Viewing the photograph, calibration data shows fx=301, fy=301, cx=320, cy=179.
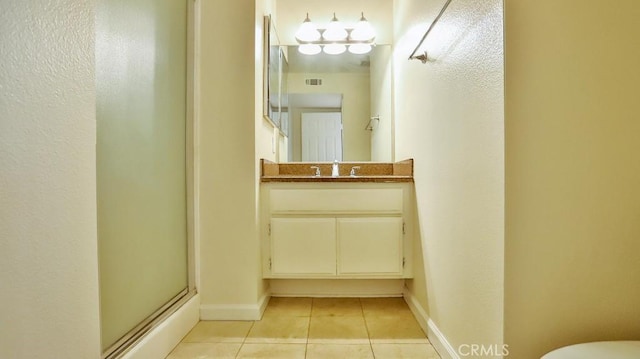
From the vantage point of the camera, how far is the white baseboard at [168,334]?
1180 mm

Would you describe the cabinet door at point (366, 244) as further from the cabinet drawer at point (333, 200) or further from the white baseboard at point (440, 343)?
the white baseboard at point (440, 343)

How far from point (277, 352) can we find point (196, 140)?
116 cm

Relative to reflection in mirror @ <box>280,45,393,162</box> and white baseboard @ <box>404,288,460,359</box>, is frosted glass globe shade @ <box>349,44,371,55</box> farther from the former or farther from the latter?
white baseboard @ <box>404,288,460,359</box>

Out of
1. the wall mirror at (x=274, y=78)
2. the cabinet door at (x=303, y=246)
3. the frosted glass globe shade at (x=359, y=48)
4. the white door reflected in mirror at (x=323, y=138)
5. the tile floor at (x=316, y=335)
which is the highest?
the frosted glass globe shade at (x=359, y=48)

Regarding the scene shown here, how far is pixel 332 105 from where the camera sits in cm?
247

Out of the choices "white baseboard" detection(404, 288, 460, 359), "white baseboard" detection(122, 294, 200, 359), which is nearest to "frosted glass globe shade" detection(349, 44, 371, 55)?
"white baseboard" detection(404, 288, 460, 359)

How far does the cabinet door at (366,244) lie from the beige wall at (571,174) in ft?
3.33

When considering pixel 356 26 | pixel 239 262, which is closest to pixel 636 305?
pixel 239 262

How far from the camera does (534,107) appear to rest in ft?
2.76

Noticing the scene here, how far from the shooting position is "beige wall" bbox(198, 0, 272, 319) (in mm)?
1696

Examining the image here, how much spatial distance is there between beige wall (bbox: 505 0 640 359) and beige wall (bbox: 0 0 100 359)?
3.98 feet

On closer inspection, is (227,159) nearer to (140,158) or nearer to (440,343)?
(140,158)

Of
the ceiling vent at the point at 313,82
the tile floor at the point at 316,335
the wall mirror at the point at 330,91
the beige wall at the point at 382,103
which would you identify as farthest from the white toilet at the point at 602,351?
the ceiling vent at the point at 313,82

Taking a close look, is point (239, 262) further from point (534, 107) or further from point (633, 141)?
point (633, 141)
